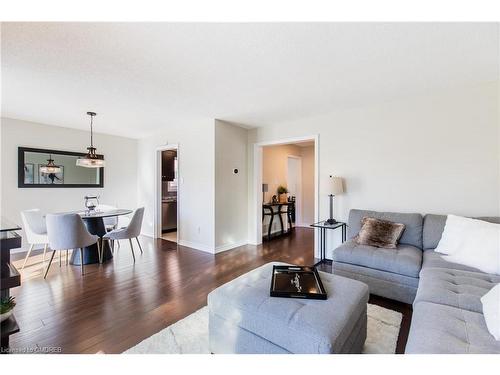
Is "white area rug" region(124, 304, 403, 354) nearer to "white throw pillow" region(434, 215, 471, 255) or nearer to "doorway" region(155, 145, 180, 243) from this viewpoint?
"white throw pillow" region(434, 215, 471, 255)

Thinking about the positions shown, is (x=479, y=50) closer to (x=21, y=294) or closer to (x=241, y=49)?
(x=241, y=49)

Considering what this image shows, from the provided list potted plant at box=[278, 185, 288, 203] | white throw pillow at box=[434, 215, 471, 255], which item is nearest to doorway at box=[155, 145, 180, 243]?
potted plant at box=[278, 185, 288, 203]

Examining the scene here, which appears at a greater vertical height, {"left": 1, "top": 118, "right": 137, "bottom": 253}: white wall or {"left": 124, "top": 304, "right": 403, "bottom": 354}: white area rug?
{"left": 1, "top": 118, "right": 137, "bottom": 253}: white wall

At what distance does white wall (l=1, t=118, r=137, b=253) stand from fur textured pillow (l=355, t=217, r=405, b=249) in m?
5.19

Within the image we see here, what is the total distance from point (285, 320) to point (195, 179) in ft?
11.3

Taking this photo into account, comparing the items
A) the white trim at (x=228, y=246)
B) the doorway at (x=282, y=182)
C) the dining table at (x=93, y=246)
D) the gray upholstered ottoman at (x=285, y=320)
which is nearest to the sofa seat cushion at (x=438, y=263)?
the gray upholstered ottoman at (x=285, y=320)

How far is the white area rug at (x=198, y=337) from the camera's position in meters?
1.65

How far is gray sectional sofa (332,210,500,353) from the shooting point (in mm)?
1104

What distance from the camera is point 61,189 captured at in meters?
4.59

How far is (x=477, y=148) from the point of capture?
2678 millimetres

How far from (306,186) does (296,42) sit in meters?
5.21

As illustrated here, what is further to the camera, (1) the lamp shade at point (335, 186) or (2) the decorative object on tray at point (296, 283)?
(1) the lamp shade at point (335, 186)

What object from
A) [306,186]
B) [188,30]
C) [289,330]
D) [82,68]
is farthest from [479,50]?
[306,186]

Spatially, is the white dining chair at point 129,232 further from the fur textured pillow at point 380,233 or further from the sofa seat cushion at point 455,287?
the sofa seat cushion at point 455,287
